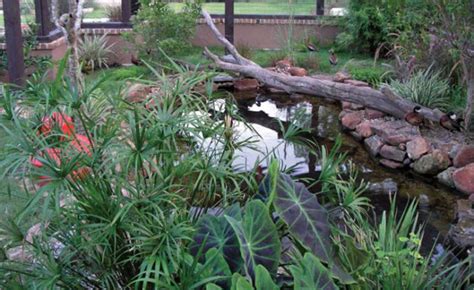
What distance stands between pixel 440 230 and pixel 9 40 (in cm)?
503

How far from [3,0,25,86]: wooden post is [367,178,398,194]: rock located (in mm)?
3989

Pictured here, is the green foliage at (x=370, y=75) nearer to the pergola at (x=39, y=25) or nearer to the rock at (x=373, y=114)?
the rock at (x=373, y=114)

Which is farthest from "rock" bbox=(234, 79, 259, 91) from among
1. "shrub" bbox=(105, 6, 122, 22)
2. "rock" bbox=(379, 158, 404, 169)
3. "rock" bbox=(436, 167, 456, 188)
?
"rock" bbox=(436, 167, 456, 188)

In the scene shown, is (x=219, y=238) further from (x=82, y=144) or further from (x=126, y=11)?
(x=126, y=11)

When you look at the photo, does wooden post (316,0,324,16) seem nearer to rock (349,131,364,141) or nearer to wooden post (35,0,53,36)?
rock (349,131,364,141)

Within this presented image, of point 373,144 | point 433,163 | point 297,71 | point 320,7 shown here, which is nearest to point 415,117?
point 373,144

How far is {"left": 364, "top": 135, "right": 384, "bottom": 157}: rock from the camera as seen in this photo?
648cm

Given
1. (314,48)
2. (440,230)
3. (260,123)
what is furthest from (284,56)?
(440,230)

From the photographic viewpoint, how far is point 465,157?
5.72 metres

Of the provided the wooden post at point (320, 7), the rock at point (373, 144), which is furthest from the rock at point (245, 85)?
the wooden post at point (320, 7)

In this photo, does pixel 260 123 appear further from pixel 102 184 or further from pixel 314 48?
pixel 102 184

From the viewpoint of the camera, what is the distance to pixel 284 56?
10281mm

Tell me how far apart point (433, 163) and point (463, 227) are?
1371 mm

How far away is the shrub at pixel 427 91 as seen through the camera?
A: 6961 mm
